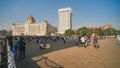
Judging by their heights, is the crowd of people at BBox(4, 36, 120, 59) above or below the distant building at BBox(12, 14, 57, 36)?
below

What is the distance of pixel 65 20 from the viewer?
167875 millimetres

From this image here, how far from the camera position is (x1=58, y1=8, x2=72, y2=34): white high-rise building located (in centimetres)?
16650

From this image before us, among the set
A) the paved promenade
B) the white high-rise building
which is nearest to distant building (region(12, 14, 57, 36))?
the white high-rise building

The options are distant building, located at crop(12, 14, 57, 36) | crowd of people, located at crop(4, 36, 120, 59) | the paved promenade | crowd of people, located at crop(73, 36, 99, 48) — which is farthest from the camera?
distant building, located at crop(12, 14, 57, 36)

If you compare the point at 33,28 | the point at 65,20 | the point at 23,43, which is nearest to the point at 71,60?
the point at 23,43

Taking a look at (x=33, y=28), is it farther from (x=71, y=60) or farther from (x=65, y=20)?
(x=71, y=60)

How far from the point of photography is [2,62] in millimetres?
4883

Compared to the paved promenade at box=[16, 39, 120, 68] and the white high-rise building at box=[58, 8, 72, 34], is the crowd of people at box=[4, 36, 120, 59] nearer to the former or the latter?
the paved promenade at box=[16, 39, 120, 68]

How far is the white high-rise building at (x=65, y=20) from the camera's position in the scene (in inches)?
6555

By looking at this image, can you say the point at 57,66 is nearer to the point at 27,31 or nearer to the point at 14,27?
the point at 27,31

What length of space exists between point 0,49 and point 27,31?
494ft

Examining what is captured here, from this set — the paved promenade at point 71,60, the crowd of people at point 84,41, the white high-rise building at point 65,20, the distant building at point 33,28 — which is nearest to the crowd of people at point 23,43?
the crowd of people at point 84,41

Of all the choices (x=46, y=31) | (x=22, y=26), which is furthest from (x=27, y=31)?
(x=46, y=31)

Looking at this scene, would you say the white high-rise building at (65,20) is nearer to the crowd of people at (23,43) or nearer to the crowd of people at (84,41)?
the crowd of people at (23,43)
